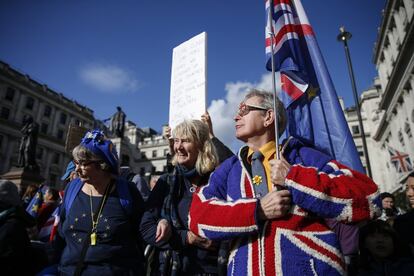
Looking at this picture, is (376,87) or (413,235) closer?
(413,235)

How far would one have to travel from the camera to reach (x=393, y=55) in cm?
2922

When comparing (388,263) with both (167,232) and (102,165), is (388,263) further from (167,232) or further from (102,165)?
(102,165)

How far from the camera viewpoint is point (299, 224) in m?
1.44

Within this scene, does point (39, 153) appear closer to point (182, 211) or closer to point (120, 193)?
point (120, 193)

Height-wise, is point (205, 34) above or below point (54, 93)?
below

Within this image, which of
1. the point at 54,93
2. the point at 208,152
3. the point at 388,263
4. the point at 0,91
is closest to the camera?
the point at 208,152

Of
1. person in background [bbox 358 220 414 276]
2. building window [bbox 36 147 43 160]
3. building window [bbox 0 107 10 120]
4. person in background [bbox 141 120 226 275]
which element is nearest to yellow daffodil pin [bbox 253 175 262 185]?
person in background [bbox 141 120 226 275]

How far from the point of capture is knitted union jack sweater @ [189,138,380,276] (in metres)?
1.35

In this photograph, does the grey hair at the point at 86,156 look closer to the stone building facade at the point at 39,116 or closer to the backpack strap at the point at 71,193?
the backpack strap at the point at 71,193

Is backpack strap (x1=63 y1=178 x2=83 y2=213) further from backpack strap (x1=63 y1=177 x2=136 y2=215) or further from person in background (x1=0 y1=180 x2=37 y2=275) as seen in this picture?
person in background (x1=0 y1=180 x2=37 y2=275)

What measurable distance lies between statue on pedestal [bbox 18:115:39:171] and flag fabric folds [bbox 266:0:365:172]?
585 inches

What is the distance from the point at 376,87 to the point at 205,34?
160 feet

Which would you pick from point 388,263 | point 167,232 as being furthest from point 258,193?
point 388,263

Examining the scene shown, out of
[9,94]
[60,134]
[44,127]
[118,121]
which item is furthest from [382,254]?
[60,134]
